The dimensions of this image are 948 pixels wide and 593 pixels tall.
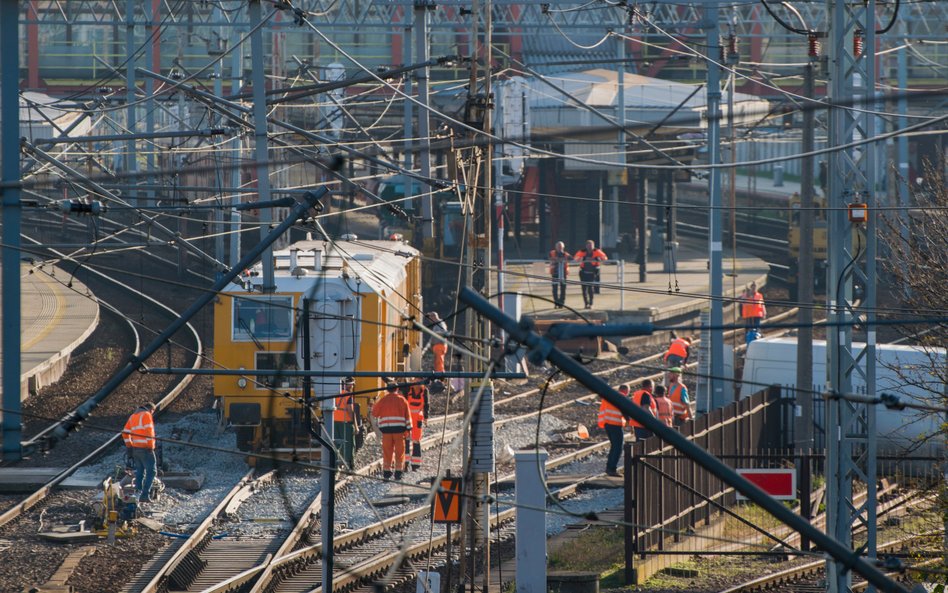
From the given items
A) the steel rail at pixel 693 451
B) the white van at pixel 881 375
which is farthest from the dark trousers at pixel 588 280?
the steel rail at pixel 693 451

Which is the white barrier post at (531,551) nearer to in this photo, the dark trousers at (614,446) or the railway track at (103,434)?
the railway track at (103,434)

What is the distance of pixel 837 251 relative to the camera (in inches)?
443

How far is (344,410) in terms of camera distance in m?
16.2

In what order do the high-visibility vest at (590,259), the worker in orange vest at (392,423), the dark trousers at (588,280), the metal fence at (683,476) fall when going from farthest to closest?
the dark trousers at (588,280) → the high-visibility vest at (590,259) → the worker in orange vest at (392,423) → the metal fence at (683,476)

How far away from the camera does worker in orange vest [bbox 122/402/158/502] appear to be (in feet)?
49.1

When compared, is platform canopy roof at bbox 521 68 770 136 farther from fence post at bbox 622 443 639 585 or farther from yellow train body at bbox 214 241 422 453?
fence post at bbox 622 443 639 585

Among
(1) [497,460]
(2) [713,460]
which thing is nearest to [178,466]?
(1) [497,460]

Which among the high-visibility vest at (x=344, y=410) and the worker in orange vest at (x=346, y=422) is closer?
the high-visibility vest at (x=344, y=410)

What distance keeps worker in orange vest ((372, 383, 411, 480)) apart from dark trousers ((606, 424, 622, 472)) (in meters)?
2.58

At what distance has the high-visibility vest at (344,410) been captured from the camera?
52.4 ft

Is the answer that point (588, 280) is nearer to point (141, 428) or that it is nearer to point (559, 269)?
point (559, 269)

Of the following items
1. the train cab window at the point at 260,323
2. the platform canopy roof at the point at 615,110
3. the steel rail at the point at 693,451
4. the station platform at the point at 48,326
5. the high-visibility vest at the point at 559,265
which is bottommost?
the station platform at the point at 48,326

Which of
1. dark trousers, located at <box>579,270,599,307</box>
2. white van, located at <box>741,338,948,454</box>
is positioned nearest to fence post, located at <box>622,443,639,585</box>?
white van, located at <box>741,338,948,454</box>

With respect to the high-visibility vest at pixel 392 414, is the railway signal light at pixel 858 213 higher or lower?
higher
